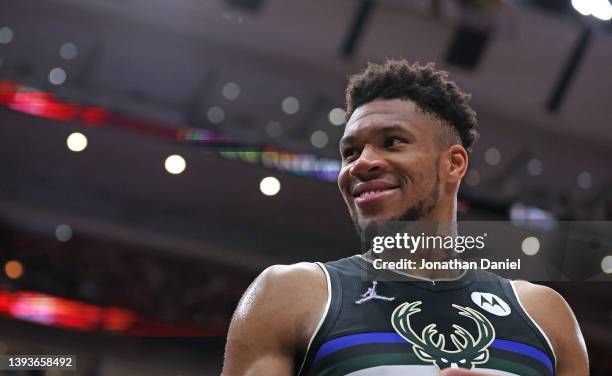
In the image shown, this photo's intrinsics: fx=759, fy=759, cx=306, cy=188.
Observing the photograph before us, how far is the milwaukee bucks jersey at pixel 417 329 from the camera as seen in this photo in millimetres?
1242

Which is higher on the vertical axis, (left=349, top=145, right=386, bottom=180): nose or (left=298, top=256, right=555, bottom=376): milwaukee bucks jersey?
(left=349, top=145, right=386, bottom=180): nose

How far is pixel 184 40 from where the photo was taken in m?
6.69

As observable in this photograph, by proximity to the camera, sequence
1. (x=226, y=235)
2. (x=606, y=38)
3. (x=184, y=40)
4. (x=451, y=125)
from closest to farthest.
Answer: (x=451, y=125) < (x=606, y=38) < (x=184, y=40) < (x=226, y=235)

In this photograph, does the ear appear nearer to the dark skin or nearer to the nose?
the dark skin

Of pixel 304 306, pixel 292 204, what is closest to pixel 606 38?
pixel 292 204

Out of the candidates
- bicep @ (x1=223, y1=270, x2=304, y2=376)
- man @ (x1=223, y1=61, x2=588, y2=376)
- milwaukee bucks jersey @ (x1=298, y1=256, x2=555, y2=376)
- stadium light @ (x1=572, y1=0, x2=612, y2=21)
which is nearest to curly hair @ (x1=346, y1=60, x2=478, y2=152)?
man @ (x1=223, y1=61, x2=588, y2=376)

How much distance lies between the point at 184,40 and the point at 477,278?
5.58 m

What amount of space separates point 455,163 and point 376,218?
223mm

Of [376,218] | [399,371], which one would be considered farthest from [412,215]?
[399,371]

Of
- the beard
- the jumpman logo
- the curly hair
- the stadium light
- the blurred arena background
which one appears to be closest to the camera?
the jumpman logo

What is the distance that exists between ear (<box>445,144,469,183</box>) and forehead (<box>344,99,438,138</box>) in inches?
2.5

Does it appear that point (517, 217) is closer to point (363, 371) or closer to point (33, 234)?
point (33, 234)

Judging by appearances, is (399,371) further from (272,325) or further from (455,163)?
(455,163)

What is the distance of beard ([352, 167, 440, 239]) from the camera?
4.72ft
